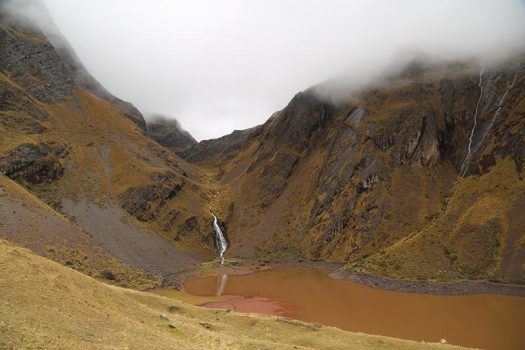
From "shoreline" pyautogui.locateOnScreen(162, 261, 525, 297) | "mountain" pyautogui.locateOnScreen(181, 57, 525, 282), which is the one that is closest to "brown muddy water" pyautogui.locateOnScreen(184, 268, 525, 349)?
"shoreline" pyautogui.locateOnScreen(162, 261, 525, 297)

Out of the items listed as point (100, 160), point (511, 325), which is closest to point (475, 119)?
point (511, 325)

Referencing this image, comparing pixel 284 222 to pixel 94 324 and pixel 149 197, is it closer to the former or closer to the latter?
pixel 149 197

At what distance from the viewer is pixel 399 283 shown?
230 feet

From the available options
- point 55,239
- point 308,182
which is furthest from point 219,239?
point 55,239

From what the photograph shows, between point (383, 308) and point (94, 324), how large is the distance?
45.9 meters

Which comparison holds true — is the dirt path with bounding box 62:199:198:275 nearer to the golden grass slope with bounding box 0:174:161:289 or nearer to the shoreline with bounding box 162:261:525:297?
the shoreline with bounding box 162:261:525:297

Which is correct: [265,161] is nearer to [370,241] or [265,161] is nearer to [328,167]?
[328,167]

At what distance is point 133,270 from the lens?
261 feet

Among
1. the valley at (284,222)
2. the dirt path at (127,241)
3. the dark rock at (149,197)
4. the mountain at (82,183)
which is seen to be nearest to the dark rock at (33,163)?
the mountain at (82,183)

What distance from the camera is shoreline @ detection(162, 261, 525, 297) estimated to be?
63.3m

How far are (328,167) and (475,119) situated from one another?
43093mm

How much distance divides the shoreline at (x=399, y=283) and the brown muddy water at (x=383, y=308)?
5.67 feet

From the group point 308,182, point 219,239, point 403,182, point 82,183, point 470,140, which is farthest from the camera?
point 308,182

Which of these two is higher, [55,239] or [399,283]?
[55,239]
